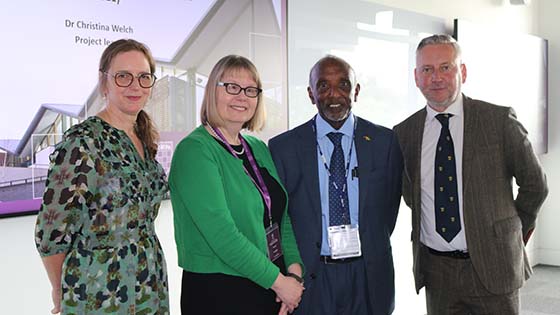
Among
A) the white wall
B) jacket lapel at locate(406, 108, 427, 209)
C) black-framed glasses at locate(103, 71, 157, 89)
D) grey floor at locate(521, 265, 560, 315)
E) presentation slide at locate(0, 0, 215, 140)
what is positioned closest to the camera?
black-framed glasses at locate(103, 71, 157, 89)

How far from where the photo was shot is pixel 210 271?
185 centimetres

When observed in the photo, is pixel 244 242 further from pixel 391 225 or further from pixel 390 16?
pixel 390 16

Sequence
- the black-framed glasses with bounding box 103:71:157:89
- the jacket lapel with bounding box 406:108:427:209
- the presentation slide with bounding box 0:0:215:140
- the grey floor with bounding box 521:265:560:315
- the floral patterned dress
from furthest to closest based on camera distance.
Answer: the grey floor with bounding box 521:265:560:315, the jacket lapel with bounding box 406:108:427:209, the presentation slide with bounding box 0:0:215:140, the black-framed glasses with bounding box 103:71:157:89, the floral patterned dress

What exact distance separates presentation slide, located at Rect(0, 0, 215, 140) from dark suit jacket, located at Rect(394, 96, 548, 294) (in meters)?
1.53

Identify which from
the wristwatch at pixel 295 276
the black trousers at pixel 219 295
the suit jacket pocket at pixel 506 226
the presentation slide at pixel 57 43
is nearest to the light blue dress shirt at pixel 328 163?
the wristwatch at pixel 295 276

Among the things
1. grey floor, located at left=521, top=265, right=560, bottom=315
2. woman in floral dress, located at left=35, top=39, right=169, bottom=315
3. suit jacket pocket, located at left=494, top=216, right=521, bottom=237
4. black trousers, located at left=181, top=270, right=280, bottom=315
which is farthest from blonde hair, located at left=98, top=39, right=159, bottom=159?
grey floor, located at left=521, top=265, right=560, bottom=315

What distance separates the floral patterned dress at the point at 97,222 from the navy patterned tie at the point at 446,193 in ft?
4.03

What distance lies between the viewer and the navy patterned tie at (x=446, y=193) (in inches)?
91.6

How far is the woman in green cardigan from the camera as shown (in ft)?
5.84

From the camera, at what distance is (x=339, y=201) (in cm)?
217

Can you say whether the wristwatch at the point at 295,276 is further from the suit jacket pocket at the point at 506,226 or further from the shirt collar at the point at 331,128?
the suit jacket pocket at the point at 506,226

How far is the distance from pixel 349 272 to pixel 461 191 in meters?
0.60

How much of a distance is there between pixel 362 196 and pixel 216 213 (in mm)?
655

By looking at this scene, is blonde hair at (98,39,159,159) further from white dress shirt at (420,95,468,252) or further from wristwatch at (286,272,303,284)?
white dress shirt at (420,95,468,252)
